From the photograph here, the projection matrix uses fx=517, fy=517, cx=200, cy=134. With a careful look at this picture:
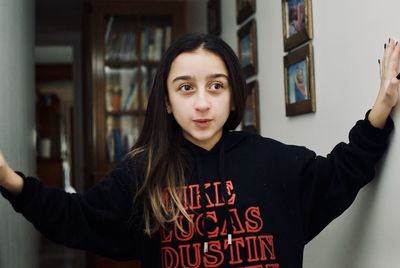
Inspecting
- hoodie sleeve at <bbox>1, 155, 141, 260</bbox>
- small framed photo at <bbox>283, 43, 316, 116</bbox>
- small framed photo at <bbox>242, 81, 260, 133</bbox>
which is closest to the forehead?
hoodie sleeve at <bbox>1, 155, 141, 260</bbox>

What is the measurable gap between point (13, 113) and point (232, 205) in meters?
0.86

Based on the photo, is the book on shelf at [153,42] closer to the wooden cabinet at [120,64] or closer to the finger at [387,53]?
the wooden cabinet at [120,64]

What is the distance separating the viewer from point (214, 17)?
2.94 m

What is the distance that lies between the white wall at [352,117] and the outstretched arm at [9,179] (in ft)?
2.77

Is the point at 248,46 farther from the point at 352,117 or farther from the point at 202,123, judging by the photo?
the point at 202,123

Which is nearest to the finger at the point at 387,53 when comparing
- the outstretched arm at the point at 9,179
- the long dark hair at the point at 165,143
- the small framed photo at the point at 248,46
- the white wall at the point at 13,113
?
the long dark hair at the point at 165,143

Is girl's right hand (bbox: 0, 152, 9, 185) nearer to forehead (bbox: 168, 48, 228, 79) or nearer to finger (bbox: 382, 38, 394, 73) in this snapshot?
forehead (bbox: 168, 48, 228, 79)

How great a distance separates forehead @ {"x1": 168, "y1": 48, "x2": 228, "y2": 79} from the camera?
119cm

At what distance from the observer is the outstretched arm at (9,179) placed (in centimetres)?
105

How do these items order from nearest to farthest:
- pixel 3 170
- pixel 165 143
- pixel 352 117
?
pixel 3 170, pixel 165 143, pixel 352 117

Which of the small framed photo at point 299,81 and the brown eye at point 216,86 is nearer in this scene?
the brown eye at point 216,86

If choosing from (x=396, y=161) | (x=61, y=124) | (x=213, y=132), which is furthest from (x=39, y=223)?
(x=61, y=124)

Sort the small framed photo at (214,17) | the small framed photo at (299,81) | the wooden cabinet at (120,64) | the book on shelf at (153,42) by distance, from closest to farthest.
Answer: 1. the small framed photo at (299,81)
2. the small framed photo at (214,17)
3. the wooden cabinet at (120,64)
4. the book on shelf at (153,42)

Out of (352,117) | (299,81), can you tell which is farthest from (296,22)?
(352,117)
